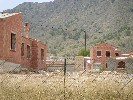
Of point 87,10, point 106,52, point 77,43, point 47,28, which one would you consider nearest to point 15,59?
point 106,52

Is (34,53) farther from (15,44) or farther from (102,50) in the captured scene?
(102,50)

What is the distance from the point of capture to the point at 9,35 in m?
32.5

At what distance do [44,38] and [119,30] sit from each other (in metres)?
25.2

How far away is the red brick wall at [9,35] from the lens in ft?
102

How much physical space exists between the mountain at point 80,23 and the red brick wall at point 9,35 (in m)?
67.4

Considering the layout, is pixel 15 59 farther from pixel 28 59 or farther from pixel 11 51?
pixel 28 59

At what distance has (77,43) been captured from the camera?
11644 centimetres

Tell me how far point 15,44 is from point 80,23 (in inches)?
3982

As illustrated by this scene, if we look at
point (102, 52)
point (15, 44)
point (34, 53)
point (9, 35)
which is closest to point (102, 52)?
point (102, 52)

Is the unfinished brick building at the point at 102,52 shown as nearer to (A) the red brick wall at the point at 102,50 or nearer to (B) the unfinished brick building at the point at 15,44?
(A) the red brick wall at the point at 102,50

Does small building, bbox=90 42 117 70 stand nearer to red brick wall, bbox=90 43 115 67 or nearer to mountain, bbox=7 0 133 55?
red brick wall, bbox=90 43 115 67

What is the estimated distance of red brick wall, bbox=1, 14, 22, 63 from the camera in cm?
3122

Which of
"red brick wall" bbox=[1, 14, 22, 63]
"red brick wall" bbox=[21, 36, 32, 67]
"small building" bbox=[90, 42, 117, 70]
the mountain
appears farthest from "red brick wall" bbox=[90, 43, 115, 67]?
the mountain

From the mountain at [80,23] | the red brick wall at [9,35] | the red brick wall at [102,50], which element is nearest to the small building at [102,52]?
the red brick wall at [102,50]
